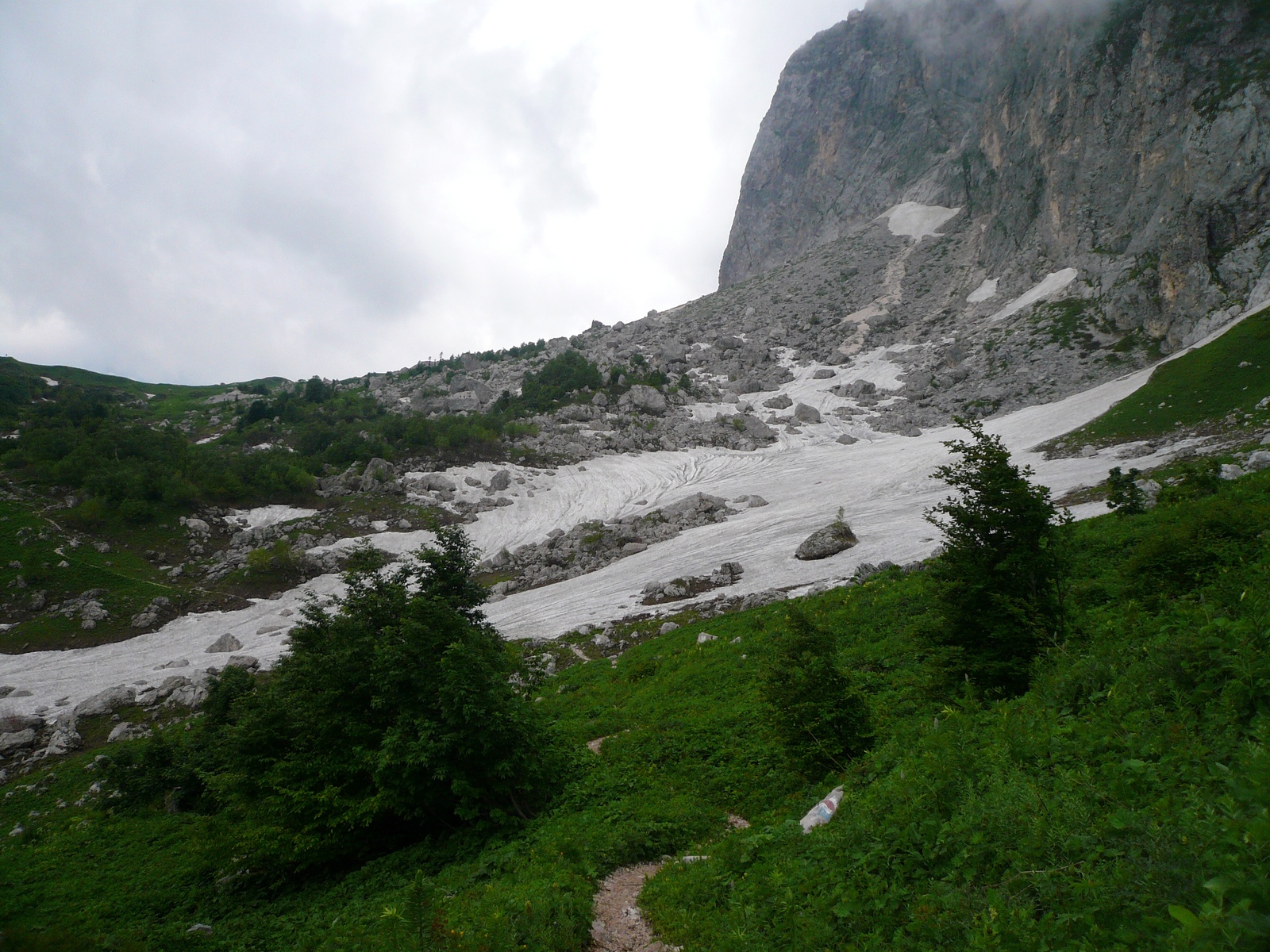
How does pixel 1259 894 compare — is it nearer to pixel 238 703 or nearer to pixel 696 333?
pixel 238 703

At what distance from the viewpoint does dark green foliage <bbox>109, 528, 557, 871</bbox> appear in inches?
469

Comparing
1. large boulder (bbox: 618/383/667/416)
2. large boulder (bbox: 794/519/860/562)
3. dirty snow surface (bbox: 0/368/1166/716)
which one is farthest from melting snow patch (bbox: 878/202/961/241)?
large boulder (bbox: 794/519/860/562)

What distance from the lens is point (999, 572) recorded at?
1028 cm

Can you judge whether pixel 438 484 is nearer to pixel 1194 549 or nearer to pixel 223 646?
pixel 223 646

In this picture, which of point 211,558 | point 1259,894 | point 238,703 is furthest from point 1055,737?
point 211,558

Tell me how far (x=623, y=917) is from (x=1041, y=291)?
335ft

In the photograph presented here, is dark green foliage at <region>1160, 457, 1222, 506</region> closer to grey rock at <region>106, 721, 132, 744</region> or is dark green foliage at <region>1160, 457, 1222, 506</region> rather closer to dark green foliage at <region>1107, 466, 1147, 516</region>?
dark green foliage at <region>1107, 466, 1147, 516</region>

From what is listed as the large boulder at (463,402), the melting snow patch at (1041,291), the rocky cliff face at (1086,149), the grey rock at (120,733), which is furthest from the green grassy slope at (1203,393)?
the large boulder at (463,402)

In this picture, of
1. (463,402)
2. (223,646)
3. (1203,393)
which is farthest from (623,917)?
(463,402)

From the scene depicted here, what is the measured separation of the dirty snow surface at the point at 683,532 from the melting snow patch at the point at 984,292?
42.0m

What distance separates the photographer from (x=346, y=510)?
55344 millimetres

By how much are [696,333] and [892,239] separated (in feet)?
175

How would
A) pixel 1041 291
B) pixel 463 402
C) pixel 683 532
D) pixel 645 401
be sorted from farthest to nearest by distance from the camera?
pixel 463 402, pixel 645 401, pixel 1041 291, pixel 683 532

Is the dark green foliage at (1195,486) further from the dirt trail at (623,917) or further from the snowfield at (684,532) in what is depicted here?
the dirt trail at (623,917)
